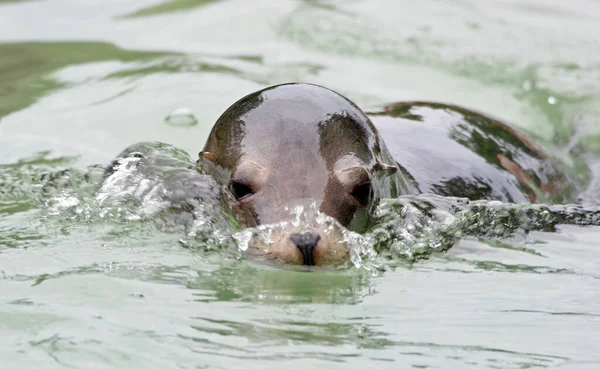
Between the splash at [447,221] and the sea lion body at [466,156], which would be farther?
the sea lion body at [466,156]

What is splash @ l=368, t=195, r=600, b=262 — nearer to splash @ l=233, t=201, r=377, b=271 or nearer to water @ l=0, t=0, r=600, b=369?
water @ l=0, t=0, r=600, b=369

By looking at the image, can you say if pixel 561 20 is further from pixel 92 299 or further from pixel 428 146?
pixel 92 299

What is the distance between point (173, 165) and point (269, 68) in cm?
406

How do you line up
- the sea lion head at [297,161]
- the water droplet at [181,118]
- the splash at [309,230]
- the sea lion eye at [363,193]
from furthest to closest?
the water droplet at [181,118] → the sea lion eye at [363,193] → the sea lion head at [297,161] → the splash at [309,230]

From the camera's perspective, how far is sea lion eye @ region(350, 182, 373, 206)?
197 inches

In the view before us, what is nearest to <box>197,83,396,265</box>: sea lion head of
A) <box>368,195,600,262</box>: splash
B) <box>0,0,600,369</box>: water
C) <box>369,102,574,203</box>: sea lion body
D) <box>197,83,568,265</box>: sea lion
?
<box>197,83,568,265</box>: sea lion

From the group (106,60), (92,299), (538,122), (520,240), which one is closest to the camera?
(92,299)

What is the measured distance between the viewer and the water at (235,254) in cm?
383

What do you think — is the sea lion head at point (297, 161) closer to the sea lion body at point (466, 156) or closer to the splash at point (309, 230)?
the splash at point (309, 230)

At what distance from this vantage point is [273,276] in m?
4.50

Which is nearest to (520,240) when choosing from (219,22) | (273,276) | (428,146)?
(428,146)

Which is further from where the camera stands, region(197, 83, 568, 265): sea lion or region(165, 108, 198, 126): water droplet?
region(165, 108, 198, 126): water droplet

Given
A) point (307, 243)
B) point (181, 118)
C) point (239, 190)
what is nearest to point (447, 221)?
point (239, 190)

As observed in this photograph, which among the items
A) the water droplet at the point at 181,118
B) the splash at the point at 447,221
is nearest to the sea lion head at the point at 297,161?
the splash at the point at 447,221
